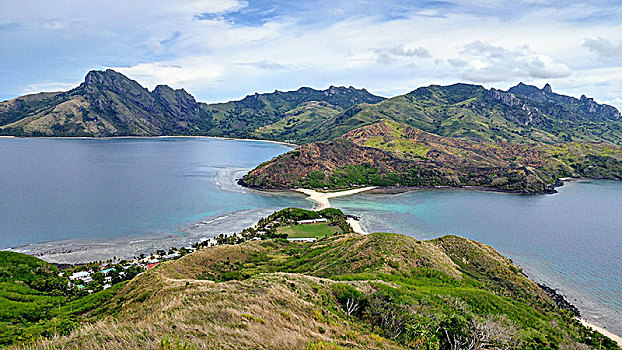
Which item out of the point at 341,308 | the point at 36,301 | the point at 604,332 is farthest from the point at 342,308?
the point at 604,332

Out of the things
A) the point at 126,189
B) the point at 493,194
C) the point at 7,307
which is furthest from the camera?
the point at 493,194

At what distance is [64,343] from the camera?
14547 mm

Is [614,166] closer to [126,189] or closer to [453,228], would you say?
[453,228]

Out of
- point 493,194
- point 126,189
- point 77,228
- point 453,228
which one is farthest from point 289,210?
point 493,194

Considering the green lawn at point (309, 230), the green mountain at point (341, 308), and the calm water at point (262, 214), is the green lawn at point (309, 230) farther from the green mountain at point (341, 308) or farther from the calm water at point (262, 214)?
the green mountain at point (341, 308)

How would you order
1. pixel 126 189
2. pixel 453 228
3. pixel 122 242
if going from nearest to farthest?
pixel 122 242 → pixel 453 228 → pixel 126 189

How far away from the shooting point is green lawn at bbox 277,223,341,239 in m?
83.2

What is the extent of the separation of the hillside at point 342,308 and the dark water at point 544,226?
50.2ft

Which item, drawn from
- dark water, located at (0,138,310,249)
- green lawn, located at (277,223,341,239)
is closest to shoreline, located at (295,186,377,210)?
dark water, located at (0,138,310,249)

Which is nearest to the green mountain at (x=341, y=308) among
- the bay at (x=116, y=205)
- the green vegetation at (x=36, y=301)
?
the green vegetation at (x=36, y=301)

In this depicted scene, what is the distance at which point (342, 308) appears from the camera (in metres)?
26.6

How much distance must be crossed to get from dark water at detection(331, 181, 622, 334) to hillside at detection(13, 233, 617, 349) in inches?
602

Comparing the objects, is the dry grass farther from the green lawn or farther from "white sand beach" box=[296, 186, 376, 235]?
"white sand beach" box=[296, 186, 376, 235]

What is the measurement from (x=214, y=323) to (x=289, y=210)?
81.6 m
